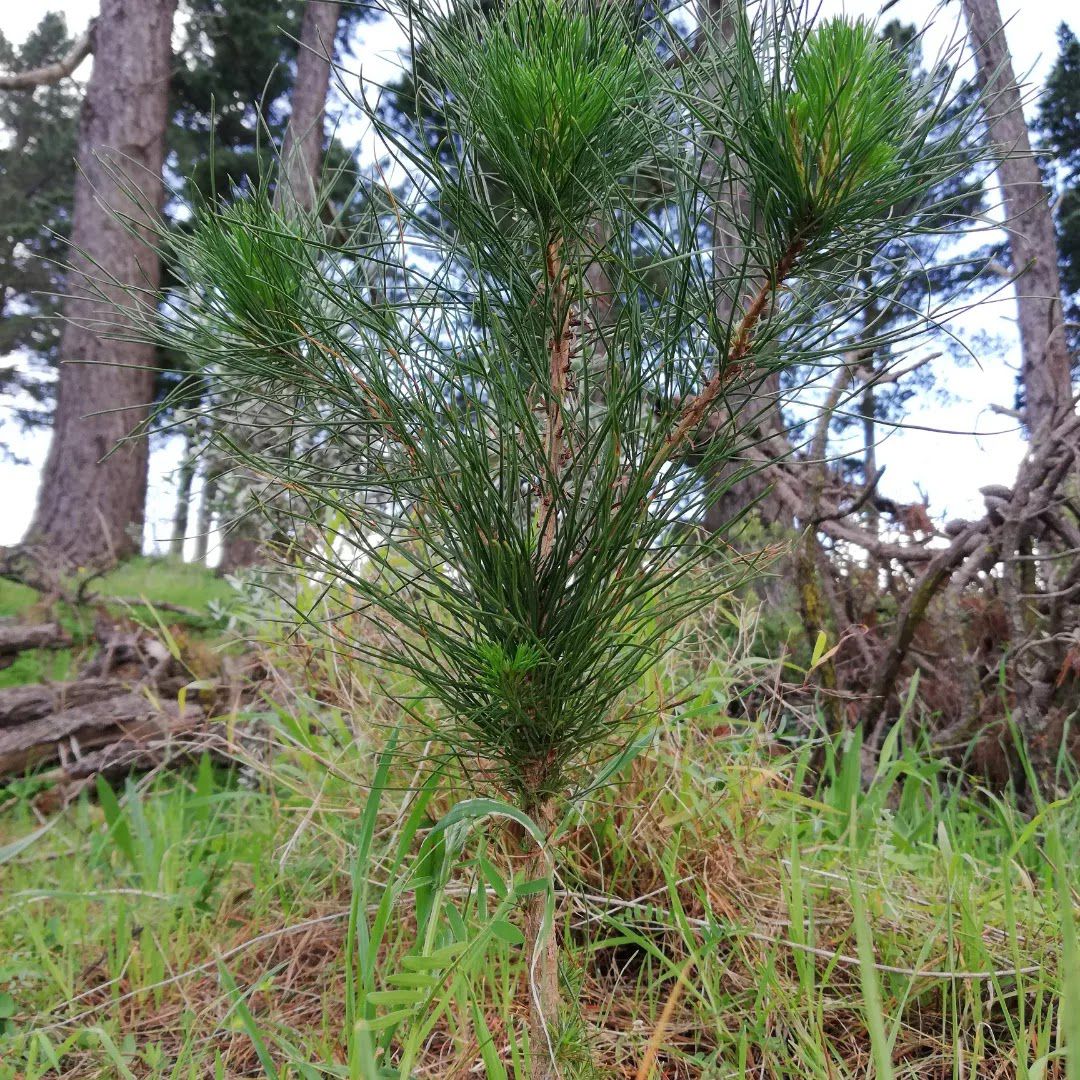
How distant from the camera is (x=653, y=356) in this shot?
842mm

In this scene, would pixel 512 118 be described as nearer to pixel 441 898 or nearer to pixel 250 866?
pixel 441 898

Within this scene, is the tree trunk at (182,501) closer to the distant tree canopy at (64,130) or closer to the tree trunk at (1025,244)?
the tree trunk at (1025,244)

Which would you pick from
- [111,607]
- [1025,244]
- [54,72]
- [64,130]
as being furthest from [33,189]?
[1025,244]

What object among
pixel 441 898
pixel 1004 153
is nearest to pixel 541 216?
pixel 1004 153

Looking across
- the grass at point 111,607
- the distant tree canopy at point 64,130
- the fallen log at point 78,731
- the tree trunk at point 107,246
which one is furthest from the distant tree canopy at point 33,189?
the fallen log at point 78,731

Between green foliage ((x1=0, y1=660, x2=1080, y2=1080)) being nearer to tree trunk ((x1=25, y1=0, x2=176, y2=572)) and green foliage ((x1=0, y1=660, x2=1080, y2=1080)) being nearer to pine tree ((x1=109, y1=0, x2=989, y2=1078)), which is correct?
pine tree ((x1=109, y1=0, x2=989, y2=1078))

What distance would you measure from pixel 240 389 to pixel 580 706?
0.52 m

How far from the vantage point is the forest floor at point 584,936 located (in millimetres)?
858

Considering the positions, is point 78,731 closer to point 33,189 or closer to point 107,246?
point 107,246

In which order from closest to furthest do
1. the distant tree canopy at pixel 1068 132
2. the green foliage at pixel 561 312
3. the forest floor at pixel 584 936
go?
the green foliage at pixel 561 312 → the forest floor at pixel 584 936 → the distant tree canopy at pixel 1068 132

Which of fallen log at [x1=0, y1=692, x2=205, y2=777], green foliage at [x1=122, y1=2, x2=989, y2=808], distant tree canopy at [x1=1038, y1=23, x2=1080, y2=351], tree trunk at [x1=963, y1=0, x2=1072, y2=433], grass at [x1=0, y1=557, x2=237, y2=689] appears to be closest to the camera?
green foliage at [x1=122, y1=2, x2=989, y2=808]

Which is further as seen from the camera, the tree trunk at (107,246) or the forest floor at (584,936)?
the tree trunk at (107,246)

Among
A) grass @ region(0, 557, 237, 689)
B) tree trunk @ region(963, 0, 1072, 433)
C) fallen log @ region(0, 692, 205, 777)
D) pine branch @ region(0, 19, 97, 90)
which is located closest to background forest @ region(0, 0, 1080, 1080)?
fallen log @ region(0, 692, 205, 777)

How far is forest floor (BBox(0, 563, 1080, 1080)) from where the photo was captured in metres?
0.86
